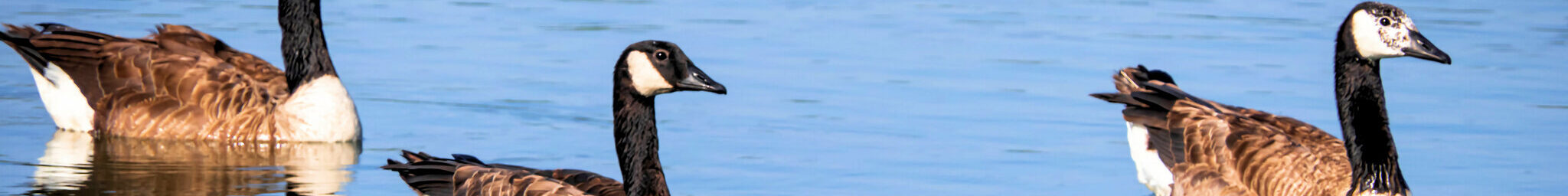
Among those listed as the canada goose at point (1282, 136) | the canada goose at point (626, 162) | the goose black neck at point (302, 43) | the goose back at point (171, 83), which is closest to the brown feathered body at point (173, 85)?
the goose back at point (171, 83)

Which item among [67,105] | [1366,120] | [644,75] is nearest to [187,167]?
[67,105]

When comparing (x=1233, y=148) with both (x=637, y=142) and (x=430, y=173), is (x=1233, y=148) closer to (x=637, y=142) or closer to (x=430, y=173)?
(x=637, y=142)

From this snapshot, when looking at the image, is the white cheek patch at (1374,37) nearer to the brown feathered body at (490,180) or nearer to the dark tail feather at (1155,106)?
the dark tail feather at (1155,106)

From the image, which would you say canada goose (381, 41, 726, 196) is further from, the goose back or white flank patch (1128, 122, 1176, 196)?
white flank patch (1128, 122, 1176, 196)

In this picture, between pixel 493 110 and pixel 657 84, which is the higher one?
pixel 657 84

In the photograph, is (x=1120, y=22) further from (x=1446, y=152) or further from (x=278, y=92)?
(x=278, y=92)

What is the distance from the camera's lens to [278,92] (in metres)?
11.2

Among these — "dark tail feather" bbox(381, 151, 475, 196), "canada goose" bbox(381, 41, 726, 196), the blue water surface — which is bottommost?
the blue water surface

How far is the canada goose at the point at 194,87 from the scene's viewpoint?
1089cm

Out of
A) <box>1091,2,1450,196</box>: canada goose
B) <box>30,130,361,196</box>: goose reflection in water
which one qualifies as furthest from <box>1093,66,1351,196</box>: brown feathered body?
<box>30,130,361,196</box>: goose reflection in water

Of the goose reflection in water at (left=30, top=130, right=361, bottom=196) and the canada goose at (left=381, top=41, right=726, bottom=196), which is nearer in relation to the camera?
the canada goose at (left=381, top=41, right=726, bottom=196)

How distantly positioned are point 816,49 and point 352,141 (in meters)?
4.54

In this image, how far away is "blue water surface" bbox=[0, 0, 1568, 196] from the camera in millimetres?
10070

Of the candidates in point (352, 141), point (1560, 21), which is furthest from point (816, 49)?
point (1560, 21)
